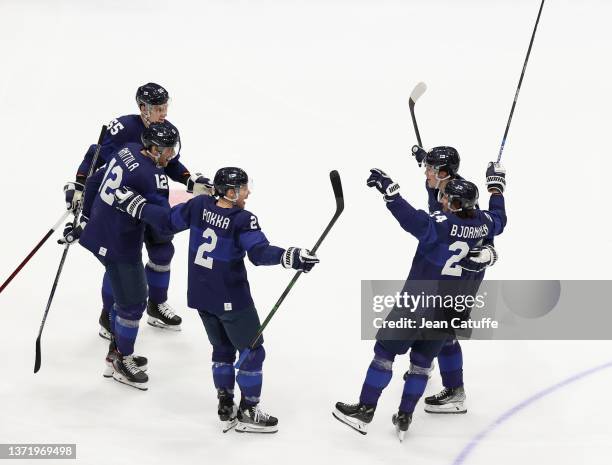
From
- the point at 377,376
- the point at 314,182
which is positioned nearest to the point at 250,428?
the point at 377,376

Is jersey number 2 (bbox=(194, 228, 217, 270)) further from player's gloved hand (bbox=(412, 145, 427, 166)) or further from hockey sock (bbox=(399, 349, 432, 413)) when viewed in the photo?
player's gloved hand (bbox=(412, 145, 427, 166))

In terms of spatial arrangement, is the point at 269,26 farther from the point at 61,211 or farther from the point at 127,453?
the point at 127,453

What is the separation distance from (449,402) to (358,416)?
54cm

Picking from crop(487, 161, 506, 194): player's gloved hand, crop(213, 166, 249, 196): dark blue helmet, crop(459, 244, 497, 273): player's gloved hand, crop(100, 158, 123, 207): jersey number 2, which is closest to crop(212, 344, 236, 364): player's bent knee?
crop(213, 166, 249, 196): dark blue helmet

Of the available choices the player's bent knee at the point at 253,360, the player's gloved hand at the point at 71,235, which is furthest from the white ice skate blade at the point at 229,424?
the player's gloved hand at the point at 71,235

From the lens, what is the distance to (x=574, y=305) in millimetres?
5645

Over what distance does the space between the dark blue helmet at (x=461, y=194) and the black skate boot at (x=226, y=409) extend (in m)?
1.40

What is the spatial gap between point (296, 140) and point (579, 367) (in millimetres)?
3300

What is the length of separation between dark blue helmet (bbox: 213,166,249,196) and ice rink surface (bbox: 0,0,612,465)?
120cm

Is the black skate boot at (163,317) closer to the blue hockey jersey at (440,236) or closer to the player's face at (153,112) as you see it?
the player's face at (153,112)

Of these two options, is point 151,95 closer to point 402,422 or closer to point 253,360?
point 253,360

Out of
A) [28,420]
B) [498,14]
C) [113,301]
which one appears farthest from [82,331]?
[498,14]

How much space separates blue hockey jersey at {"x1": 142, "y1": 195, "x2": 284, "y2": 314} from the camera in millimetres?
4137

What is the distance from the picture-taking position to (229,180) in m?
4.11
